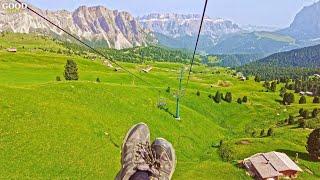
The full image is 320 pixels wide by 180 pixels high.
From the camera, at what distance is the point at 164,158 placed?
988 centimetres

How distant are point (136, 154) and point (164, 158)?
1.09 m

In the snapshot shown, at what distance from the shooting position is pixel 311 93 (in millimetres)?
152625

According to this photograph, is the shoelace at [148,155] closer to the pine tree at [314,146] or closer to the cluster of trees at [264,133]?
the pine tree at [314,146]

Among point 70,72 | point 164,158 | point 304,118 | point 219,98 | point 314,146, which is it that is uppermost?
point 164,158

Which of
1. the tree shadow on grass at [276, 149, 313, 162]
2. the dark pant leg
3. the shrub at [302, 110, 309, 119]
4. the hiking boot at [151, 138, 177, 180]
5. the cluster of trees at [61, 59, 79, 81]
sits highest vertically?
the dark pant leg

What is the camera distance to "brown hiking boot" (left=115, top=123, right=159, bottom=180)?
315 inches

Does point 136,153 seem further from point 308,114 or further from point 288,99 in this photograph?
point 288,99

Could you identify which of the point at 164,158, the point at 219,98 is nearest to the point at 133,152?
the point at 164,158

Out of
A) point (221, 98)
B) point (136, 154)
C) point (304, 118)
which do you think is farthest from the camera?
point (221, 98)

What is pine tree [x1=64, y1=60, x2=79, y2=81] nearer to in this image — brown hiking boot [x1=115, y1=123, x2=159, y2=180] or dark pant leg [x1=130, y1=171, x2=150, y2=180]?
brown hiking boot [x1=115, y1=123, x2=159, y2=180]

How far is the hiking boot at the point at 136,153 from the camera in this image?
8.01m

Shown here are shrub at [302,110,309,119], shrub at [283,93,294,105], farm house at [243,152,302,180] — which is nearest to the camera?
farm house at [243,152,302,180]

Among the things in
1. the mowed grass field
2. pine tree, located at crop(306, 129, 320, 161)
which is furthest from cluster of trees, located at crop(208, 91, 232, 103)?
pine tree, located at crop(306, 129, 320, 161)

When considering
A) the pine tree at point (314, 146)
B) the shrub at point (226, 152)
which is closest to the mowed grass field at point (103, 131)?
the shrub at point (226, 152)
